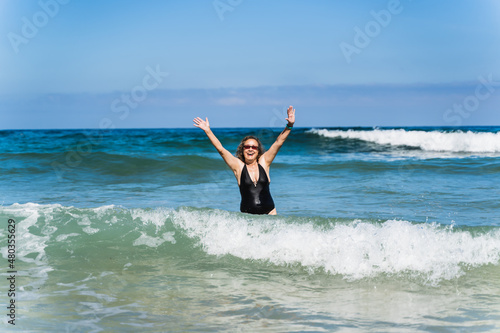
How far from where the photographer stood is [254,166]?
283 inches

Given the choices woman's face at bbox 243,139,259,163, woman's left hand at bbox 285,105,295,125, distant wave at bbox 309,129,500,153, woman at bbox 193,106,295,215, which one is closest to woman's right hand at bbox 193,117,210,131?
woman at bbox 193,106,295,215

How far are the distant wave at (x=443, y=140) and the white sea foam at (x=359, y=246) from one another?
70.3ft

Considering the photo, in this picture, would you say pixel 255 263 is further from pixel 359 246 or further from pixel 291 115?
pixel 291 115

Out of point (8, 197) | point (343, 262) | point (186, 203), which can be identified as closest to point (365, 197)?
point (186, 203)

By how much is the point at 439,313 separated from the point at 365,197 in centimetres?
656

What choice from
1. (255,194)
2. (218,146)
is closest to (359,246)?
(255,194)

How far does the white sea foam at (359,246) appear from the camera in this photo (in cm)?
623

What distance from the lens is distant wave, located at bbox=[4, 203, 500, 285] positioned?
20.7 feet

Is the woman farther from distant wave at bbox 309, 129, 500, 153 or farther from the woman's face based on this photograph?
distant wave at bbox 309, 129, 500, 153

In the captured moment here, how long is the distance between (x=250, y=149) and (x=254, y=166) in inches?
11.5

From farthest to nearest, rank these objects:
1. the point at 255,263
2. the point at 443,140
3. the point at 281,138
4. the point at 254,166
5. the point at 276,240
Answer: the point at 443,140 < the point at 254,166 < the point at 276,240 < the point at 281,138 < the point at 255,263

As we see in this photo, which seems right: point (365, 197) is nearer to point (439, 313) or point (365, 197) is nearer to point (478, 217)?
point (478, 217)

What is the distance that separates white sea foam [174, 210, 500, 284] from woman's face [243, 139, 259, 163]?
3.24 ft

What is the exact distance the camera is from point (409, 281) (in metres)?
5.85
